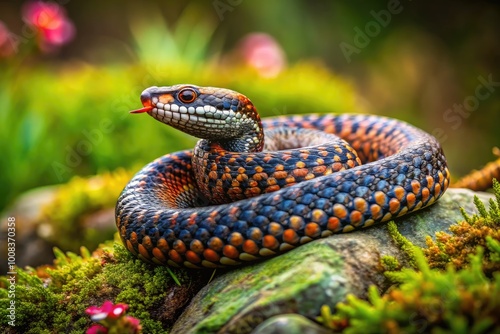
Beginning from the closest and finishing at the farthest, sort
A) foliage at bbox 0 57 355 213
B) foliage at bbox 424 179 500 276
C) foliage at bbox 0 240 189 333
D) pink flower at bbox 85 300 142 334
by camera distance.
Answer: pink flower at bbox 85 300 142 334
foliage at bbox 424 179 500 276
foliage at bbox 0 240 189 333
foliage at bbox 0 57 355 213

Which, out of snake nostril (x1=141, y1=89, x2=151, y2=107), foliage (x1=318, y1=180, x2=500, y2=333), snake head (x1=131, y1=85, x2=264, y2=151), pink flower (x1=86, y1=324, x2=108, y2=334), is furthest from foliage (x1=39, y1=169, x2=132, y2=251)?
foliage (x1=318, y1=180, x2=500, y2=333)

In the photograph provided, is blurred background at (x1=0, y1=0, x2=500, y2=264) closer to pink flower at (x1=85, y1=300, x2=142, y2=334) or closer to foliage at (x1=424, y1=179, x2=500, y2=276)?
pink flower at (x1=85, y1=300, x2=142, y2=334)

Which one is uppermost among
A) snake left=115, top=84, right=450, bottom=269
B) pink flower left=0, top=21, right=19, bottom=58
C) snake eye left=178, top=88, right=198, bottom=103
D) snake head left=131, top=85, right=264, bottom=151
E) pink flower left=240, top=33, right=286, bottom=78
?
pink flower left=0, top=21, right=19, bottom=58

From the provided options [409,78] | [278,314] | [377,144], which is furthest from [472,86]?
[278,314]

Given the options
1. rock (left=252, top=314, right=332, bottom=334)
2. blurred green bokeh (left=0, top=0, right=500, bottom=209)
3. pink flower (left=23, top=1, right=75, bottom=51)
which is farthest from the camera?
blurred green bokeh (left=0, top=0, right=500, bottom=209)

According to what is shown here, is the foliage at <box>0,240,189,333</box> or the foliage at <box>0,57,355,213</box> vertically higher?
the foliage at <box>0,57,355,213</box>

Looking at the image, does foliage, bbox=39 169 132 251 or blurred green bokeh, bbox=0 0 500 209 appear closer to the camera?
foliage, bbox=39 169 132 251

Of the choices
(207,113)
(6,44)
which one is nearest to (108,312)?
(207,113)

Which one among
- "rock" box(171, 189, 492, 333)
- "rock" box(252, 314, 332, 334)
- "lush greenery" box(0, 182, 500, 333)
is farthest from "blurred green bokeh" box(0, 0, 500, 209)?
"rock" box(252, 314, 332, 334)
